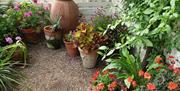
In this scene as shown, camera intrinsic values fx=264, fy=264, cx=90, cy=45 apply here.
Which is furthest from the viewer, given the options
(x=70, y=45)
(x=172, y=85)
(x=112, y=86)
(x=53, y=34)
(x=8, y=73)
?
(x=53, y=34)

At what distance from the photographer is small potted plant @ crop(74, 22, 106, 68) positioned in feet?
9.97

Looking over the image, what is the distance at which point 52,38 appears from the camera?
3580 millimetres

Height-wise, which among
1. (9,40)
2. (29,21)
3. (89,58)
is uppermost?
(29,21)

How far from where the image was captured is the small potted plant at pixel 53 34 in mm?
3537

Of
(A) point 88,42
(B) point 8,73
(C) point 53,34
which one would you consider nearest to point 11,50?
(B) point 8,73

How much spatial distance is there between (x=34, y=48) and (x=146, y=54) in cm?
174

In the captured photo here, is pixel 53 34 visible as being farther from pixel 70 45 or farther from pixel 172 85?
pixel 172 85

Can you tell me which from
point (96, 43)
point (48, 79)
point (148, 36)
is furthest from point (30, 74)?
point (148, 36)

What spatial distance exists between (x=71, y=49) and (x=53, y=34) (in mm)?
349

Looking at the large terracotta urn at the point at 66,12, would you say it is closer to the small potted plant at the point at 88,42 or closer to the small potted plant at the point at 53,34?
the small potted plant at the point at 53,34

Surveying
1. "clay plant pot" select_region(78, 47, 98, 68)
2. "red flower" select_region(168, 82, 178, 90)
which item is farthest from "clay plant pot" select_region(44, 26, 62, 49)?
"red flower" select_region(168, 82, 178, 90)

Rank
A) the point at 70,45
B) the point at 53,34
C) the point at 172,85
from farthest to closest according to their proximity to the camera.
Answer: the point at 53,34 < the point at 70,45 < the point at 172,85

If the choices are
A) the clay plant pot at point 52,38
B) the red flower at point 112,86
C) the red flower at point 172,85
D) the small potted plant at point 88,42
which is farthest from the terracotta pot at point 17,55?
the red flower at point 172,85

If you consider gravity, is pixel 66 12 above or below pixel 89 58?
above
